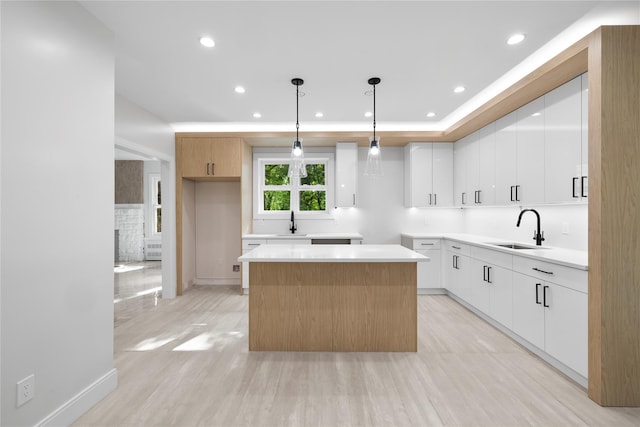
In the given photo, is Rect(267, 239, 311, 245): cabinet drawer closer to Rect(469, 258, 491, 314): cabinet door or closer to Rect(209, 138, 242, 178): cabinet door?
Rect(209, 138, 242, 178): cabinet door

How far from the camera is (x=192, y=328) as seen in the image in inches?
135

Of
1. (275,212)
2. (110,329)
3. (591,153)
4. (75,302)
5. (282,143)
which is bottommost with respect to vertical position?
(110,329)

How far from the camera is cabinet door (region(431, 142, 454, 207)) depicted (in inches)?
195

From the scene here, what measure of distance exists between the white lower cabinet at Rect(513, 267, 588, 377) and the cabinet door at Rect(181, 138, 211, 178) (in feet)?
14.1

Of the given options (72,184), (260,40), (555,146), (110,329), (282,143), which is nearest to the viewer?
(72,184)

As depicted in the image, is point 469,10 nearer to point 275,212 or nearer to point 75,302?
point 75,302

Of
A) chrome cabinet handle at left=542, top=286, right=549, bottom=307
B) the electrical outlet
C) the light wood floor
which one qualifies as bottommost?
the light wood floor

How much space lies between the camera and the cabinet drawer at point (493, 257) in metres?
3.10

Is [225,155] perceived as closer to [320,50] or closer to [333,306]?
[320,50]

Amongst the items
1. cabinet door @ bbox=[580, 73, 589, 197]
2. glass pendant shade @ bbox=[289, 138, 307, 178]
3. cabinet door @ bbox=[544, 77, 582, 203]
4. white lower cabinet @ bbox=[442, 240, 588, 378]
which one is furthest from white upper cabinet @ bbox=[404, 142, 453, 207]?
glass pendant shade @ bbox=[289, 138, 307, 178]

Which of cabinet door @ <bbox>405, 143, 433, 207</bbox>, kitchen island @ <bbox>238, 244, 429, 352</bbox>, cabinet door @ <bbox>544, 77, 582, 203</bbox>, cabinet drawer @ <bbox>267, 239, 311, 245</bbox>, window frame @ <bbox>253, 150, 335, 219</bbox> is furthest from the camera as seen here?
window frame @ <bbox>253, 150, 335, 219</bbox>

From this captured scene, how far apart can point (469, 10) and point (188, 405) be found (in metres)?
3.22

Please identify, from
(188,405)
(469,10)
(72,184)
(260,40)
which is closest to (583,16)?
(469,10)

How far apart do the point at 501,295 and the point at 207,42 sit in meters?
3.65
